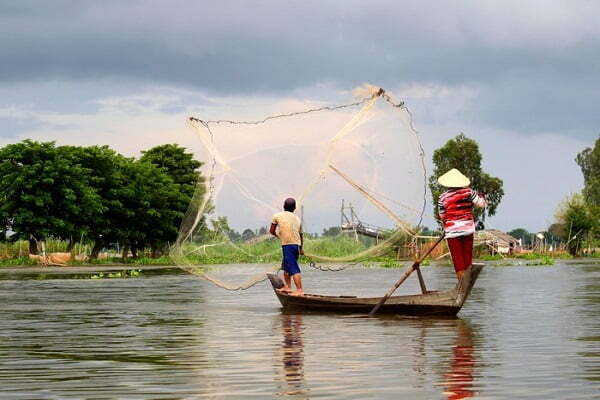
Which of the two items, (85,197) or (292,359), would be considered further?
(85,197)

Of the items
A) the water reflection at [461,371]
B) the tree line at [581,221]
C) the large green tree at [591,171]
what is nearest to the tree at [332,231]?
the water reflection at [461,371]

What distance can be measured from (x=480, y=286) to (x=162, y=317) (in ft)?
50.7

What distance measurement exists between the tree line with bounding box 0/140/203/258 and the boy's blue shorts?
50.5m

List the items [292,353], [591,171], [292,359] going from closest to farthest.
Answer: [292,359]
[292,353]
[591,171]

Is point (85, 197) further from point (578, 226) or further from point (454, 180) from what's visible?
point (454, 180)

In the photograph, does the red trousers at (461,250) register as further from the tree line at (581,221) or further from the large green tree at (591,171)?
the large green tree at (591,171)

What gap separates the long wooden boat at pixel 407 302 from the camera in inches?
680

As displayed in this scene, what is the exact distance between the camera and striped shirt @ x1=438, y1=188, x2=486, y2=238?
17516mm

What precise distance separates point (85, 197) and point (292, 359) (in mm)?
61057

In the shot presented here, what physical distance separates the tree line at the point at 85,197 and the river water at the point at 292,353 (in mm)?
47861

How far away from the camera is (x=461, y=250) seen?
1759cm

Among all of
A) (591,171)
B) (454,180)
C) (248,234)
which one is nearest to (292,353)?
(454,180)

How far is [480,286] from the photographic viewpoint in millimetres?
32875

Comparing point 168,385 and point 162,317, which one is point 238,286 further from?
point 168,385
